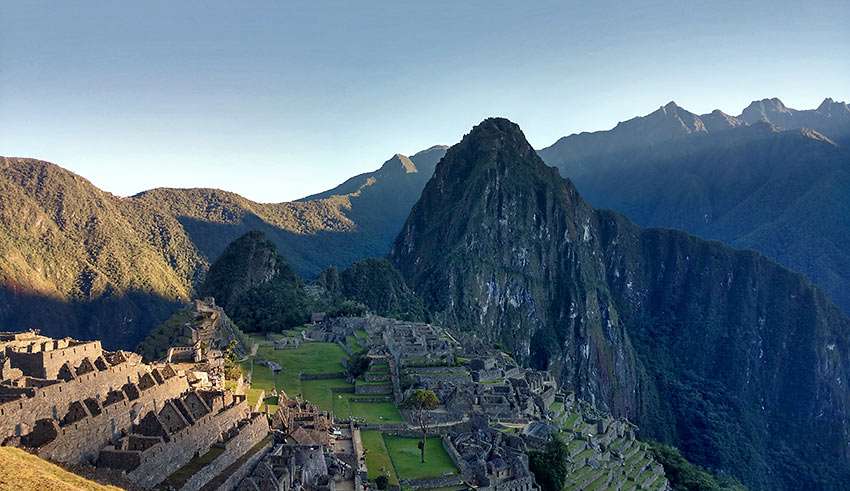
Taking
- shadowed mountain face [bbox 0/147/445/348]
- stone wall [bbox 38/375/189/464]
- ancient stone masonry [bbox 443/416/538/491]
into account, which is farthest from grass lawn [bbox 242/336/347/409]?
shadowed mountain face [bbox 0/147/445/348]

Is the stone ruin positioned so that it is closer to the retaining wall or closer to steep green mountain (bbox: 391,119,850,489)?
the retaining wall

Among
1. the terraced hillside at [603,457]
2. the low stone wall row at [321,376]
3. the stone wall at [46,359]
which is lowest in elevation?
the terraced hillside at [603,457]

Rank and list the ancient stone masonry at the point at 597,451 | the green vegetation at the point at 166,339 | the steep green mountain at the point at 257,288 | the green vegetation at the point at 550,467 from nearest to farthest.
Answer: the green vegetation at the point at 550,467, the ancient stone masonry at the point at 597,451, the green vegetation at the point at 166,339, the steep green mountain at the point at 257,288

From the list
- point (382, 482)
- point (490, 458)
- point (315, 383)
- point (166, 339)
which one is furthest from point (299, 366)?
point (382, 482)

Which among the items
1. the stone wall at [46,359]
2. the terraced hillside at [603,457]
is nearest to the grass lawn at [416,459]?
the terraced hillside at [603,457]

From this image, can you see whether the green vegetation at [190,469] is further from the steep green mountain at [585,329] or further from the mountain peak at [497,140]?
the mountain peak at [497,140]

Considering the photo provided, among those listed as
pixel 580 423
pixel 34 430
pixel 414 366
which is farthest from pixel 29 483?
pixel 580 423
